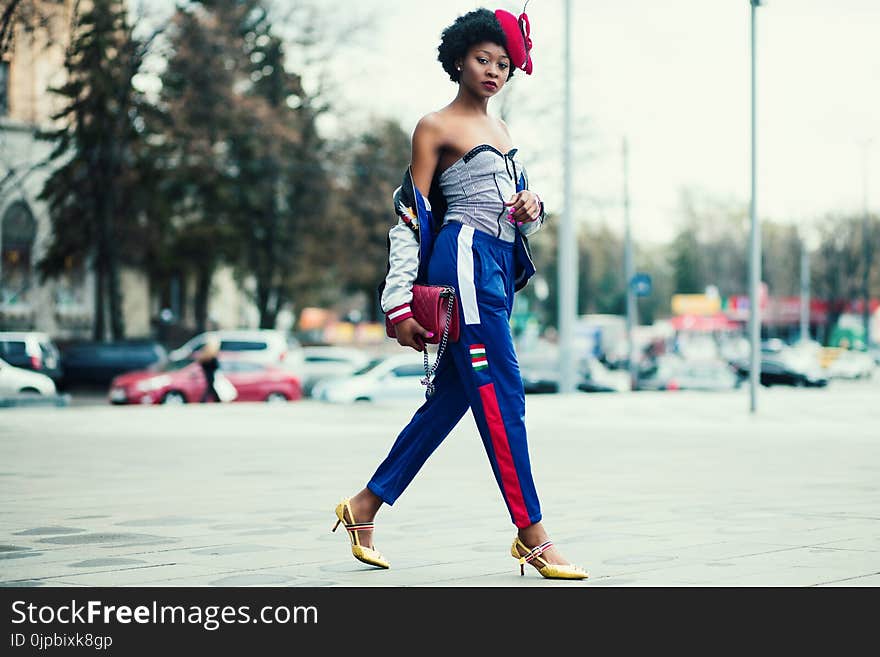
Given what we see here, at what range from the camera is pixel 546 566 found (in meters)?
5.21

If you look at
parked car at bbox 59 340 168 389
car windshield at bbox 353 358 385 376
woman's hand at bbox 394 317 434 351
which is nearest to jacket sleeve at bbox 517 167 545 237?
woman's hand at bbox 394 317 434 351

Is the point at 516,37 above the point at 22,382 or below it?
above

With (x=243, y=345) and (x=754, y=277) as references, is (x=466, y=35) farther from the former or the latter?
(x=243, y=345)

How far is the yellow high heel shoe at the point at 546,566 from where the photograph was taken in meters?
5.18

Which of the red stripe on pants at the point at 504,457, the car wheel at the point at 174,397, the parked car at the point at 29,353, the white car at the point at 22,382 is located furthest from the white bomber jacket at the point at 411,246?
the parked car at the point at 29,353

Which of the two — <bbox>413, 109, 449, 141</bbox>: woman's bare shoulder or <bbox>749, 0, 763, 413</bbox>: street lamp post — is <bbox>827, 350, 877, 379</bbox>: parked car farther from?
<bbox>413, 109, 449, 141</bbox>: woman's bare shoulder

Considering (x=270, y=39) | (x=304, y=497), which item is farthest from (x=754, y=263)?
(x=270, y=39)

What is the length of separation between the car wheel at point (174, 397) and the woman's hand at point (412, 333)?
25.9 metres

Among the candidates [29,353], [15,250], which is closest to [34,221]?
[15,250]

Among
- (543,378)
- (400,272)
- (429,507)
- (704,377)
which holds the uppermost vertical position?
(400,272)

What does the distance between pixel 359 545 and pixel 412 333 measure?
34.8 inches

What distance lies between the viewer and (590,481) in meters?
9.76
